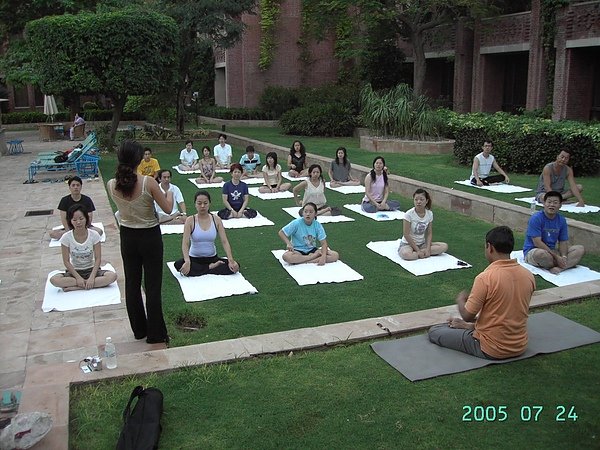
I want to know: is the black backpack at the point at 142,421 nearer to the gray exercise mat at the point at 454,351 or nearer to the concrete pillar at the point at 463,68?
the gray exercise mat at the point at 454,351

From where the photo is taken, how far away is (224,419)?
4039 mm

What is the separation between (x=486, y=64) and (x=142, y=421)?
23.3 meters

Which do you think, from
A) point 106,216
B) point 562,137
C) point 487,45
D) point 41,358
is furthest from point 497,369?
point 487,45

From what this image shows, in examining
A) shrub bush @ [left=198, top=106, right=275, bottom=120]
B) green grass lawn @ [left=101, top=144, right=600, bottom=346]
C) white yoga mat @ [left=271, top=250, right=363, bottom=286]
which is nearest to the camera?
green grass lawn @ [left=101, top=144, right=600, bottom=346]

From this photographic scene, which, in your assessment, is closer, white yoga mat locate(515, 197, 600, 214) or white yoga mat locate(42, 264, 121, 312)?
white yoga mat locate(42, 264, 121, 312)

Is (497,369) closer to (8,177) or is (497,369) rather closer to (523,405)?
(523,405)

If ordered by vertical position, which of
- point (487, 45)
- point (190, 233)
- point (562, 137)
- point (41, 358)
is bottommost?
point (41, 358)

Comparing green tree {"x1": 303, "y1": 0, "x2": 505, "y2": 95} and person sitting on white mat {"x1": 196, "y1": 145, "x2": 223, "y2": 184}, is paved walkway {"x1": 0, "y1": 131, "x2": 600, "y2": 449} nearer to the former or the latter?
person sitting on white mat {"x1": 196, "y1": 145, "x2": 223, "y2": 184}

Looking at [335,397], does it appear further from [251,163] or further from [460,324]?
[251,163]

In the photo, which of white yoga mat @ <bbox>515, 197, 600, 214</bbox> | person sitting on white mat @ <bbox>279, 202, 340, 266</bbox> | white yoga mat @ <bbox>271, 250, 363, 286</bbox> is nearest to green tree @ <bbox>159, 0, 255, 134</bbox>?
white yoga mat @ <bbox>515, 197, 600, 214</bbox>

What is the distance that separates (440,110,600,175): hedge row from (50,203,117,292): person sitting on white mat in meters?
9.60

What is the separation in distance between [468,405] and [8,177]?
51.9 feet

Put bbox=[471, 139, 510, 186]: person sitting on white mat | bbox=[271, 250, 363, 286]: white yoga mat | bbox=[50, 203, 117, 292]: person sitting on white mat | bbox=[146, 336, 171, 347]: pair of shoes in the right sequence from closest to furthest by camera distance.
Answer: bbox=[146, 336, 171, 347]: pair of shoes → bbox=[50, 203, 117, 292]: person sitting on white mat → bbox=[271, 250, 363, 286]: white yoga mat → bbox=[471, 139, 510, 186]: person sitting on white mat

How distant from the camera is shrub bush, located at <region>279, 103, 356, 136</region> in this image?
23922 millimetres
